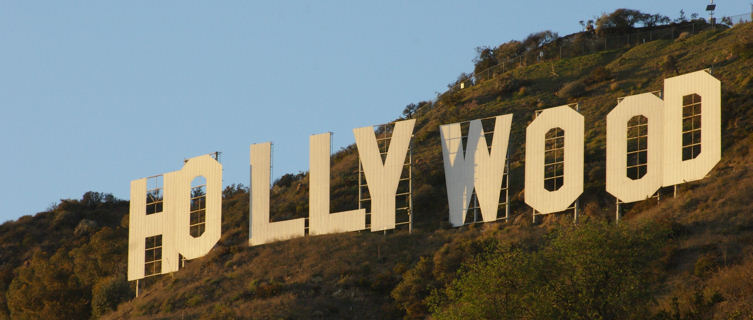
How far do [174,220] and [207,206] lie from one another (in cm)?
225

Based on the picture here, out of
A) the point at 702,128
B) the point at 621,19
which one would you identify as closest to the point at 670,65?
the point at 621,19

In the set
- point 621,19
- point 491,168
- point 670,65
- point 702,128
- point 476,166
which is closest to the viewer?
point 702,128

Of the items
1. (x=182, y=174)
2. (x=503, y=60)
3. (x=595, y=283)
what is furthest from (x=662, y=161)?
(x=503, y=60)

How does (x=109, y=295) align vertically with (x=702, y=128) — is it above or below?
below

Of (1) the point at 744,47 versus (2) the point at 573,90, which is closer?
(1) the point at 744,47

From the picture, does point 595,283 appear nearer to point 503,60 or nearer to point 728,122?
point 728,122

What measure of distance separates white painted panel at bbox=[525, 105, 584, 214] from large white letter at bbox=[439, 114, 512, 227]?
119 cm

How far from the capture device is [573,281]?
1271 inches

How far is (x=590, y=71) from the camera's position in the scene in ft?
245

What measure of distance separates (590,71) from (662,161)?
30.8 metres

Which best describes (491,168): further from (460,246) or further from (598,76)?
(598,76)

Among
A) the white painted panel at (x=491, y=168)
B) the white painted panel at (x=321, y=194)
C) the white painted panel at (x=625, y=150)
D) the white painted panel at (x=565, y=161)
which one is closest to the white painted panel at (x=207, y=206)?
the white painted panel at (x=321, y=194)

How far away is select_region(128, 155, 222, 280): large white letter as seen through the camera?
5372 centimetres

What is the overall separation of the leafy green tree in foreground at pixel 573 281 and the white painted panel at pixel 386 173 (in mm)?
15982
